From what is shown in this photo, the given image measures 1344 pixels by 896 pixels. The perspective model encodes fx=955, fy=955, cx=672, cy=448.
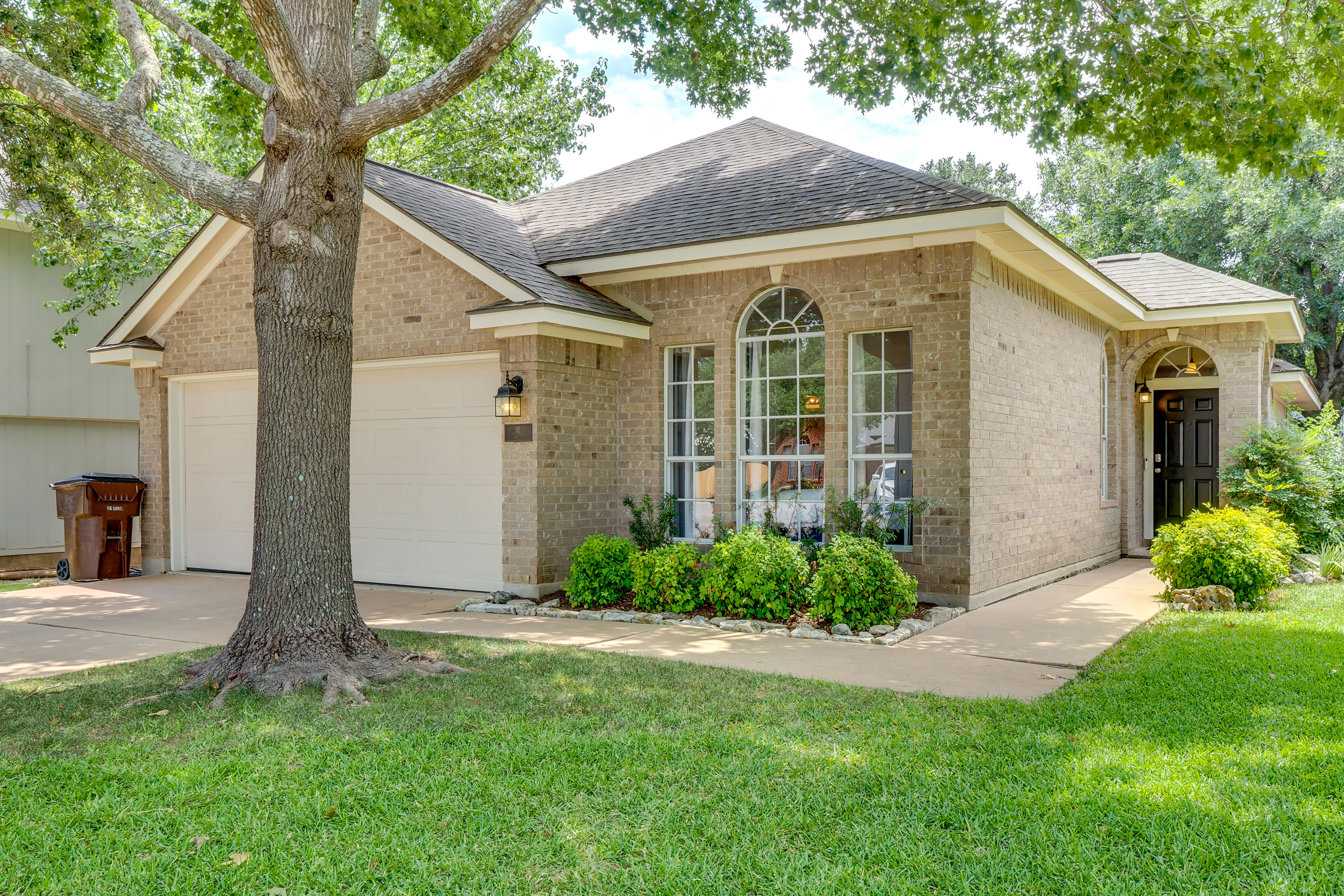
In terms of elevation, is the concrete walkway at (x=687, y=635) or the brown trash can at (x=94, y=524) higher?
the brown trash can at (x=94, y=524)

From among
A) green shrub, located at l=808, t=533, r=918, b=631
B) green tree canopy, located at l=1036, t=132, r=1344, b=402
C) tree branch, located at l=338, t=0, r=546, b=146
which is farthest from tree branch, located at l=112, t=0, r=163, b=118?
green tree canopy, located at l=1036, t=132, r=1344, b=402

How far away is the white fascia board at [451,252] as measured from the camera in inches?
367

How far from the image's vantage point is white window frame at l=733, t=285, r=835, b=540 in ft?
31.5

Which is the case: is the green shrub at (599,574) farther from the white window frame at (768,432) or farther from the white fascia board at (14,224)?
the white fascia board at (14,224)

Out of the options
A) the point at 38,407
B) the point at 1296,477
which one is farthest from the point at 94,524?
the point at 1296,477

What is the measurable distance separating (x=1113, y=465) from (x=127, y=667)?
12723 mm

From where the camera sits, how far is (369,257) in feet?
34.9

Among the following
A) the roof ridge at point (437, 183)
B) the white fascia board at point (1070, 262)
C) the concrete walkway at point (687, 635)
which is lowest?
the concrete walkway at point (687, 635)

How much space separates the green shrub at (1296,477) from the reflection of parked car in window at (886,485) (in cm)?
540

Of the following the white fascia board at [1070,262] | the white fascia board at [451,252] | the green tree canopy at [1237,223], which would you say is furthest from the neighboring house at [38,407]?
the green tree canopy at [1237,223]

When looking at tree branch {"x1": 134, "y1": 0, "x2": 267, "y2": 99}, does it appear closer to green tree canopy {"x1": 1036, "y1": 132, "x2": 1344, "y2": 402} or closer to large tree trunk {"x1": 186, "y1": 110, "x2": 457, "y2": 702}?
large tree trunk {"x1": 186, "y1": 110, "x2": 457, "y2": 702}

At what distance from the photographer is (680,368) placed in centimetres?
1042

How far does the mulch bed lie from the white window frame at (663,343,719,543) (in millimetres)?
1261

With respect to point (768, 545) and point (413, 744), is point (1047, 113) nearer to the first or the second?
point (768, 545)
